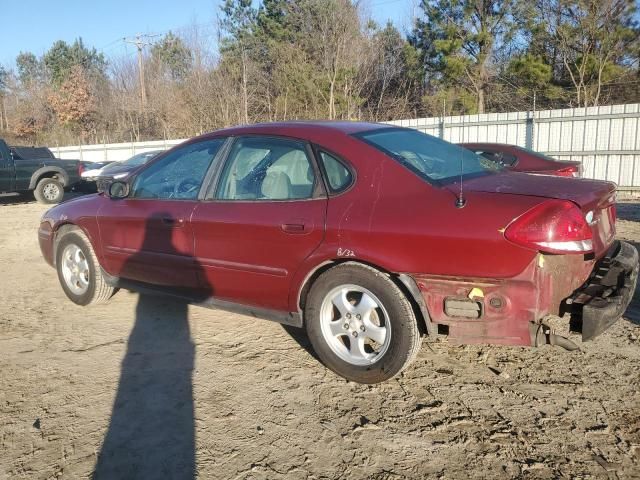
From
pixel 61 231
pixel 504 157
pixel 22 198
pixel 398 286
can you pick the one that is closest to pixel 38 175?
pixel 22 198

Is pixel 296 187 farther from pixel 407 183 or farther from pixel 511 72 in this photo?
pixel 511 72

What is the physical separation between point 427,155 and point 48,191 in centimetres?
1337

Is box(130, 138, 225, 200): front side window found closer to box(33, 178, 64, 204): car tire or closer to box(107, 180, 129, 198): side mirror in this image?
box(107, 180, 129, 198): side mirror

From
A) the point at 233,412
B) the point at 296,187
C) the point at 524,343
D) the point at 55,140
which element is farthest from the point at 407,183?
the point at 55,140

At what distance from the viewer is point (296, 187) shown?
3.49 m

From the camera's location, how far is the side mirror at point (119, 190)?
14.9 feet

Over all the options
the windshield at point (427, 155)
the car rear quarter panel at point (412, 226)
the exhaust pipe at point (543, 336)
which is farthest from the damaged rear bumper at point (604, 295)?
the windshield at point (427, 155)

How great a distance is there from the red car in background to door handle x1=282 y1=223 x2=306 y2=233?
533 centimetres

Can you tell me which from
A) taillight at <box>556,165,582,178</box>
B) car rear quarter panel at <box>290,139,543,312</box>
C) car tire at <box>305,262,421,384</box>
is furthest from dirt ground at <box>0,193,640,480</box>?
taillight at <box>556,165,582,178</box>

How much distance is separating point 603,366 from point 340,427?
179cm

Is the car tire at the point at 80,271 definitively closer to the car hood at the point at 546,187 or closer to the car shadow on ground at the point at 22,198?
the car hood at the point at 546,187

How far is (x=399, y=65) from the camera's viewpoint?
84.4 ft

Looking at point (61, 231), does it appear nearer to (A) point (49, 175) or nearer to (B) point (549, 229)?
(B) point (549, 229)

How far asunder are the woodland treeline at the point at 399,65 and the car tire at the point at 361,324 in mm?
14565
